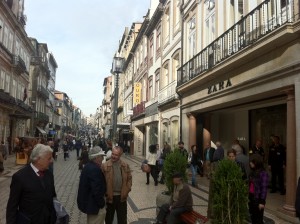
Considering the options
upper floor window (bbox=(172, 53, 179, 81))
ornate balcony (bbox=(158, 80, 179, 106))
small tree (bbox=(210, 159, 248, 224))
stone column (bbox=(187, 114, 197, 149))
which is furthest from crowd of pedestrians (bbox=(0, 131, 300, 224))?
upper floor window (bbox=(172, 53, 179, 81))

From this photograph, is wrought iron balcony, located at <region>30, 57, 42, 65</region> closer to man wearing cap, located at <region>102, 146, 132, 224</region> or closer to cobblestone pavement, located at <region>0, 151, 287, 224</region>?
cobblestone pavement, located at <region>0, 151, 287, 224</region>

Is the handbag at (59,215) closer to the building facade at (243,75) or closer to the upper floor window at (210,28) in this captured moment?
the building facade at (243,75)

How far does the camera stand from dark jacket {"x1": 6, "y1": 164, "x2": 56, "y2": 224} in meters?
4.06

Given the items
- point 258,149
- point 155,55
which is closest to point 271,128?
point 258,149

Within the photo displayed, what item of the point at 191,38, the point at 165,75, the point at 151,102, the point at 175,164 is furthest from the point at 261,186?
the point at 151,102

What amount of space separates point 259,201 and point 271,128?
766cm

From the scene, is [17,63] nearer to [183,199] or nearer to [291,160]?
[291,160]

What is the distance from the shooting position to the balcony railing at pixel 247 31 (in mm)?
9562

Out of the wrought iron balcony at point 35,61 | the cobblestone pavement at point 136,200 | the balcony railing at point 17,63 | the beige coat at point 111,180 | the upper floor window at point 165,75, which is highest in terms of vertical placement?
the wrought iron balcony at point 35,61

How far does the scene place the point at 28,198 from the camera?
13.5 feet

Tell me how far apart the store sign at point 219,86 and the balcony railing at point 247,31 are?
2.30 feet

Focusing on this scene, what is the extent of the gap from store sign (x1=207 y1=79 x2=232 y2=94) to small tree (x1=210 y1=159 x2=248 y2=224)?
23.0 ft

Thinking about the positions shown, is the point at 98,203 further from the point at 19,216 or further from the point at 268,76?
the point at 268,76

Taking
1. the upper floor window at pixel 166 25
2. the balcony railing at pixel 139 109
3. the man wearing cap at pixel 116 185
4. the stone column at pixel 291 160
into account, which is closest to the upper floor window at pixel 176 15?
the upper floor window at pixel 166 25
